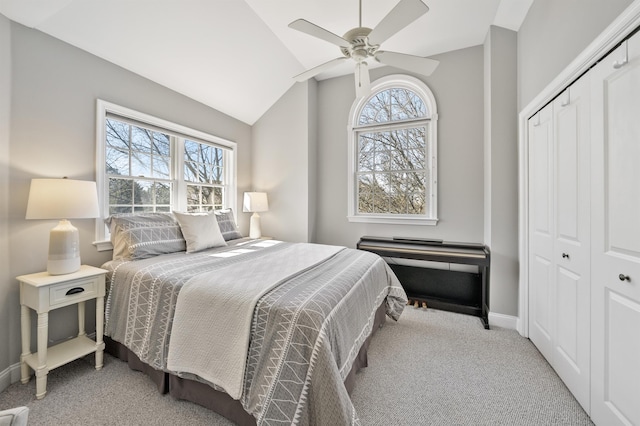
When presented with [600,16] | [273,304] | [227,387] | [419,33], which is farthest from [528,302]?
[419,33]

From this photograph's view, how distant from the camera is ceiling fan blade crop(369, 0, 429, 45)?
150 centimetres

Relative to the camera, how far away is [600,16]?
1421 mm

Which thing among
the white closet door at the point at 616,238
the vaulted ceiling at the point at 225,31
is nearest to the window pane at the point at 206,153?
the vaulted ceiling at the point at 225,31

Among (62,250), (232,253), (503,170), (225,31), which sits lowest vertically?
(232,253)

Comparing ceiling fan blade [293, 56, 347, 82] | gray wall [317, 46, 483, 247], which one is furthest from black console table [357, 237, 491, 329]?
ceiling fan blade [293, 56, 347, 82]

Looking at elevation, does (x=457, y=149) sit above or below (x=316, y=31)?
below

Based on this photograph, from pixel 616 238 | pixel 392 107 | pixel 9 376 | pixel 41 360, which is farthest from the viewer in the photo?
pixel 392 107

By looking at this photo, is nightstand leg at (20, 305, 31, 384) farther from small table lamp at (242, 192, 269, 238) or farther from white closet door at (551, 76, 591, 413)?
white closet door at (551, 76, 591, 413)

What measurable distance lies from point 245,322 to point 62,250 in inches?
61.2

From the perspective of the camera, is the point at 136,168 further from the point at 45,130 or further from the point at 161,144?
the point at 45,130

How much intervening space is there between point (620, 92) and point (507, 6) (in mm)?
1738

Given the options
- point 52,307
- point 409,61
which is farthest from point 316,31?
point 52,307

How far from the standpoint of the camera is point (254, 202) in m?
3.88

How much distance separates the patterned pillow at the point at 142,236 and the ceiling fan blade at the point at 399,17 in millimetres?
2403
